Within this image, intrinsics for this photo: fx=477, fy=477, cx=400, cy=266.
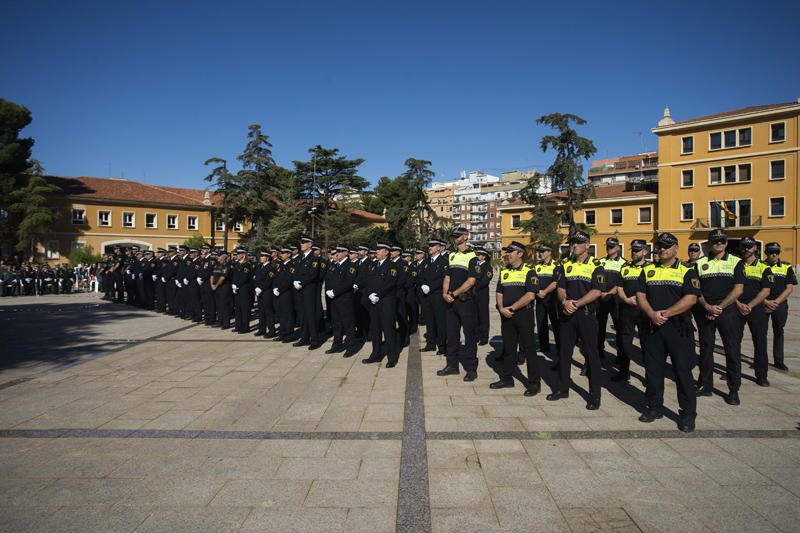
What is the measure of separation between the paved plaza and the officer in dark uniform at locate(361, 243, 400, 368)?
55 centimetres

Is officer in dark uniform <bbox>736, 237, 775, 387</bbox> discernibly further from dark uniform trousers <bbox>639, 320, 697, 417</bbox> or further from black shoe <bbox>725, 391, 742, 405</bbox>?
dark uniform trousers <bbox>639, 320, 697, 417</bbox>

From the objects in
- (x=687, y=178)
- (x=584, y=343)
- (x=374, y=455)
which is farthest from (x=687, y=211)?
(x=374, y=455)

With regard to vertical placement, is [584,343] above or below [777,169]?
below

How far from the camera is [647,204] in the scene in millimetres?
47719

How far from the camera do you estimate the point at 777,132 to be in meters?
40.5

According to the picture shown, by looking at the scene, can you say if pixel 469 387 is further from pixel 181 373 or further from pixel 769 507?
pixel 181 373

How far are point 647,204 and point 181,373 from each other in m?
49.9

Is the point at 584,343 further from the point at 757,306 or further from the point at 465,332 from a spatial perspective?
the point at 757,306

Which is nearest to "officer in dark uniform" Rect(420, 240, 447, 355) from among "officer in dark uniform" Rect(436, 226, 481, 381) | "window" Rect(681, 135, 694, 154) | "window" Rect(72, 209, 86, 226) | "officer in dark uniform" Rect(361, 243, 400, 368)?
"officer in dark uniform" Rect(361, 243, 400, 368)

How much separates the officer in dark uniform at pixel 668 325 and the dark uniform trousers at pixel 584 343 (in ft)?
1.74

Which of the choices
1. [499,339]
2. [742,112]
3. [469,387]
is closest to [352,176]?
[742,112]

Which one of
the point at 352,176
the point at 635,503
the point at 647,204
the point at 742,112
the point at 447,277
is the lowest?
the point at 635,503

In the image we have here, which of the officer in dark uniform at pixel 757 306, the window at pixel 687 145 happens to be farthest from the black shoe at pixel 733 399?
the window at pixel 687 145

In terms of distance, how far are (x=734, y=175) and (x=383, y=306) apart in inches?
1848
